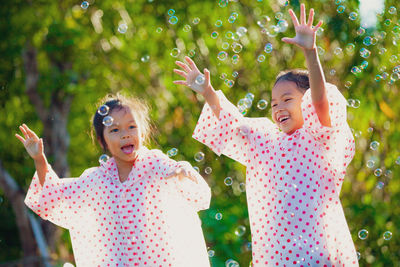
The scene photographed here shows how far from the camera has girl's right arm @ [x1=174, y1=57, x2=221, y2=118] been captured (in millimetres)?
2861

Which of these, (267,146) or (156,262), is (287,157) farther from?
(156,262)

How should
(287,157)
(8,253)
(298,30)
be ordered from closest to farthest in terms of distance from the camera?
1. (298,30)
2. (287,157)
3. (8,253)

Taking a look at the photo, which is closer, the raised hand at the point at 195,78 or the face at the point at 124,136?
the raised hand at the point at 195,78

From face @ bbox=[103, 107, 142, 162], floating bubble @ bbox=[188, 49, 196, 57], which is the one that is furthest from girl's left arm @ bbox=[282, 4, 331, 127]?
floating bubble @ bbox=[188, 49, 196, 57]

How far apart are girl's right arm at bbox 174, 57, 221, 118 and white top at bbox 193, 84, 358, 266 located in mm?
301

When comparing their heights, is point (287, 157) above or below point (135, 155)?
below

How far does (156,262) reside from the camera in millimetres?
2975

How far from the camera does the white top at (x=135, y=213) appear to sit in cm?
300

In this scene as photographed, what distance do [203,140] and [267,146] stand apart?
33 cm

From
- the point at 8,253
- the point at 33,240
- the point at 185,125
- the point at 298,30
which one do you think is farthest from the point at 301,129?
the point at 8,253

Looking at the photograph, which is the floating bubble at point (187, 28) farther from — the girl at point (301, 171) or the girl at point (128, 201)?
the girl at point (301, 171)

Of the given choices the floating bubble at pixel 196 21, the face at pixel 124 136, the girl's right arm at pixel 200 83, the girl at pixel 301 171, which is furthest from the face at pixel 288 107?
the floating bubble at pixel 196 21

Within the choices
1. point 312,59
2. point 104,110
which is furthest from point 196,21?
point 312,59

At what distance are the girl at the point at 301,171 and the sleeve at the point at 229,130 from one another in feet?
0.16
